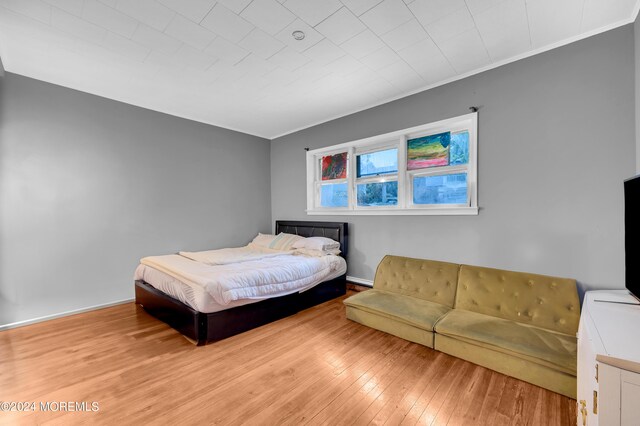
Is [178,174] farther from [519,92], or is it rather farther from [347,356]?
[519,92]

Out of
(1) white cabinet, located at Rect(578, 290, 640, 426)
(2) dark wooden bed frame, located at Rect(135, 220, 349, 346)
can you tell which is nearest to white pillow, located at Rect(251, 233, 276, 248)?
(2) dark wooden bed frame, located at Rect(135, 220, 349, 346)

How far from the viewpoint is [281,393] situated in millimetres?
1795

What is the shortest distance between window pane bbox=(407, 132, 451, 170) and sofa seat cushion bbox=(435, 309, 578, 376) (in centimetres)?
179

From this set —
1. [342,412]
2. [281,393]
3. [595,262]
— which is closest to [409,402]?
[342,412]

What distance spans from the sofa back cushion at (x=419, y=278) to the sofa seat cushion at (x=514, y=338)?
0.35 m

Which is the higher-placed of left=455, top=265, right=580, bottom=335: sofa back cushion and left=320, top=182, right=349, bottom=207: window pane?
left=320, top=182, right=349, bottom=207: window pane

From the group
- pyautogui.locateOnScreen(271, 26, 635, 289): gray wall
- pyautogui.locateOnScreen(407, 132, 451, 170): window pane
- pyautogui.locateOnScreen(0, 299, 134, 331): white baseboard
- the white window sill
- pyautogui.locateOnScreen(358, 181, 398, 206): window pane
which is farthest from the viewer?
pyautogui.locateOnScreen(358, 181, 398, 206): window pane

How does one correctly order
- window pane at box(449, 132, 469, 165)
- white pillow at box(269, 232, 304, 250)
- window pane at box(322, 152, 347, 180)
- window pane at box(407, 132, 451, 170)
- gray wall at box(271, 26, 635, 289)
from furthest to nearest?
window pane at box(322, 152, 347, 180) → white pillow at box(269, 232, 304, 250) → window pane at box(407, 132, 451, 170) → window pane at box(449, 132, 469, 165) → gray wall at box(271, 26, 635, 289)

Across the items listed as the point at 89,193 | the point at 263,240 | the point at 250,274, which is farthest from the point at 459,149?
the point at 89,193

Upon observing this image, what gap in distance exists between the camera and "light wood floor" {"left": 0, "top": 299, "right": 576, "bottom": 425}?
5.22 ft

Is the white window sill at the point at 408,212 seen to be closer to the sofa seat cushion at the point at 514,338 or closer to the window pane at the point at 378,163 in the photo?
the window pane at the point at 378,163

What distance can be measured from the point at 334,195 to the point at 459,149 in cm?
205

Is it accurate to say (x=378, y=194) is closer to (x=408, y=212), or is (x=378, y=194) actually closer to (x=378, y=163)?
(x=378, y=163)

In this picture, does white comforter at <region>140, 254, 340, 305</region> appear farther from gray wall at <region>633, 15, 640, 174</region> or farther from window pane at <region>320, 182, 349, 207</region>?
gray wall at <region>633, 15, 640, 174</region>
